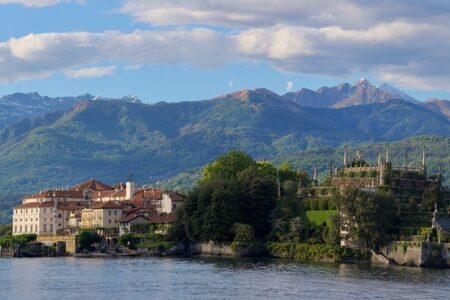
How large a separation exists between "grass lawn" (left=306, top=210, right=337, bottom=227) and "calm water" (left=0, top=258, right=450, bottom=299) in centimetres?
1023

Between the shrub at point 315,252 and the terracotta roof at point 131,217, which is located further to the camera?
the terracotta roof at point 131,217

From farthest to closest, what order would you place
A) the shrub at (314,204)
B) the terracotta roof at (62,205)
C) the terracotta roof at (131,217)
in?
the terracotta roof at (62,205) < the terracotta roof at (131,217) < the shrub at (314,204)

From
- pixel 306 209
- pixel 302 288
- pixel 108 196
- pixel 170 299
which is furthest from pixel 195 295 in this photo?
pixel 108 196

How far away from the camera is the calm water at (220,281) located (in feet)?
280

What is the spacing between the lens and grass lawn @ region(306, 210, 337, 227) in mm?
128038

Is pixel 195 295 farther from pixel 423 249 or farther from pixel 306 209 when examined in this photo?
pixel 306 209

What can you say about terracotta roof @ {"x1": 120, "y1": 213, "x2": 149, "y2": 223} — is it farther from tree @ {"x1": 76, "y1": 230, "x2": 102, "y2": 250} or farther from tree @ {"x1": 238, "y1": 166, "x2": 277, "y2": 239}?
tree @ {"x1": 238, "y1": 166, "x2": 277, "y2": 239}

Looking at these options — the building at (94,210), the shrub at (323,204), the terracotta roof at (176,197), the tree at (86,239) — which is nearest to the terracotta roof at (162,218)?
the building at (94,210)

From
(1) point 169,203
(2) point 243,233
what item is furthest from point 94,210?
(2) point 243,233

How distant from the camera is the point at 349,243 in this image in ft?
395

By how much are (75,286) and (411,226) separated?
40.7 m

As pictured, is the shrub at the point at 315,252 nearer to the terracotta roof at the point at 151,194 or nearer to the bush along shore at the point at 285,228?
the bush along shore at the point at 285,228

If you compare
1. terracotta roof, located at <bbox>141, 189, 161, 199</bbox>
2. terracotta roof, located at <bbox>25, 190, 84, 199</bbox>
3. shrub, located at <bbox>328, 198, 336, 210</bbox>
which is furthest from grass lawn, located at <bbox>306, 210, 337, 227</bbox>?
terracotta roof, located at <bbox>25, 190, 84, 199</bbox>

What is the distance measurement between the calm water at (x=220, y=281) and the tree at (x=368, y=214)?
195 inches
